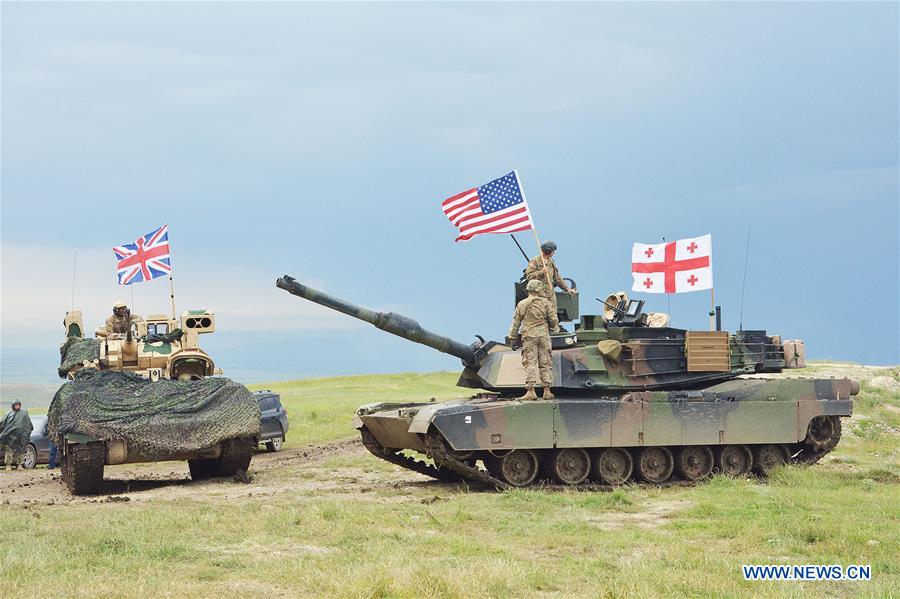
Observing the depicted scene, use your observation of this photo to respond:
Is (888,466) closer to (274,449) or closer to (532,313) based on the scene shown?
(532,313)

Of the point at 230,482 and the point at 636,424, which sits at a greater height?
the point at 636,424

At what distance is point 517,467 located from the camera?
1612 centimetres

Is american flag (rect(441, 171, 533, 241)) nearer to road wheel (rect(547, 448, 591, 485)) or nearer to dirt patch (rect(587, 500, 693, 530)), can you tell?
road wheel (rect(547, 448, 591, 485))

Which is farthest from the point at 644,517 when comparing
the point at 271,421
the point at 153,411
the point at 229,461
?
the point at 271,421

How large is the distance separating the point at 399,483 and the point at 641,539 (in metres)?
6.65

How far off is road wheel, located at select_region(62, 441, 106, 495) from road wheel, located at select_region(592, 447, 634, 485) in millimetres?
7859

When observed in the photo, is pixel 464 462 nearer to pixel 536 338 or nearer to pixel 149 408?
pixel 536 338

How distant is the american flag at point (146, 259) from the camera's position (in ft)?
75.0

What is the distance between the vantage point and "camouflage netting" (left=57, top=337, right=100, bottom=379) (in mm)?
19406

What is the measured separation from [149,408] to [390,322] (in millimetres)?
4266

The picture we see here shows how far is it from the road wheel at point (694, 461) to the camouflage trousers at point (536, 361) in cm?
267

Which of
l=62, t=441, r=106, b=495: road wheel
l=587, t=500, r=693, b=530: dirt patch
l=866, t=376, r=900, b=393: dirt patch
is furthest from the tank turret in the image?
l=866, t=376, r=900, b=393: dirt patch

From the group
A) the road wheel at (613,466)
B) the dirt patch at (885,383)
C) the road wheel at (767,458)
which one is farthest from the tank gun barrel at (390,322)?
the dirt patch at (885,383)

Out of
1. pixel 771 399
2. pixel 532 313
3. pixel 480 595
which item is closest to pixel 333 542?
pixel 480 595
